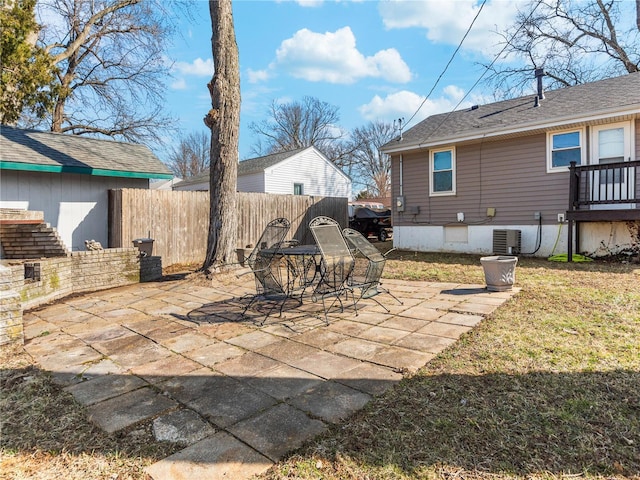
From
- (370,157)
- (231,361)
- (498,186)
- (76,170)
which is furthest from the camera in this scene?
(370,157)

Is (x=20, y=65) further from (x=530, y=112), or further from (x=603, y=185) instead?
(x=603, y=185)

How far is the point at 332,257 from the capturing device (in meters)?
4.19

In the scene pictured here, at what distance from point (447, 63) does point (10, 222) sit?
10023 mm

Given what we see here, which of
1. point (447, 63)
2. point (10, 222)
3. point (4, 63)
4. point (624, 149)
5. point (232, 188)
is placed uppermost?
point (447, 63)

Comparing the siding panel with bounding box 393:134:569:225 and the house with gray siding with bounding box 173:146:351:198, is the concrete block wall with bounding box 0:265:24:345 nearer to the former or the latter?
the siding panel with bounding box 393:134:569:225

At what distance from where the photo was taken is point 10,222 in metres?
5.59

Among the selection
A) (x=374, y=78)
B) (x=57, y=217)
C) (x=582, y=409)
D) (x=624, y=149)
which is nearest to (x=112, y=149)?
(x=57, y=217)

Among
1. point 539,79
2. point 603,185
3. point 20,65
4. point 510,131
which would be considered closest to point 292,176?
point 539,79

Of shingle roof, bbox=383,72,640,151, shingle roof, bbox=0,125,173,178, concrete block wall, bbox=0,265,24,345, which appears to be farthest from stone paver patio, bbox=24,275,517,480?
shingle roof, bbox=383,72,640,151

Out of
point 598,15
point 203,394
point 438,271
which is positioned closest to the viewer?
point 203,394

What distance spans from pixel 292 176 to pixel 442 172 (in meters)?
10.6

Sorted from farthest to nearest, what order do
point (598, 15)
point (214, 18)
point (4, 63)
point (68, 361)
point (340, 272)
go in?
point (598, 15)
point (4, 63)
point (214, 18)
point (340, 272)
point (68, 361)

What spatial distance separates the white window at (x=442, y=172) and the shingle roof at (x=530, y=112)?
0.52m

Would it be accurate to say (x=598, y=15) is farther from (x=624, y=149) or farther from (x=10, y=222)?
(x=10, y=222)
